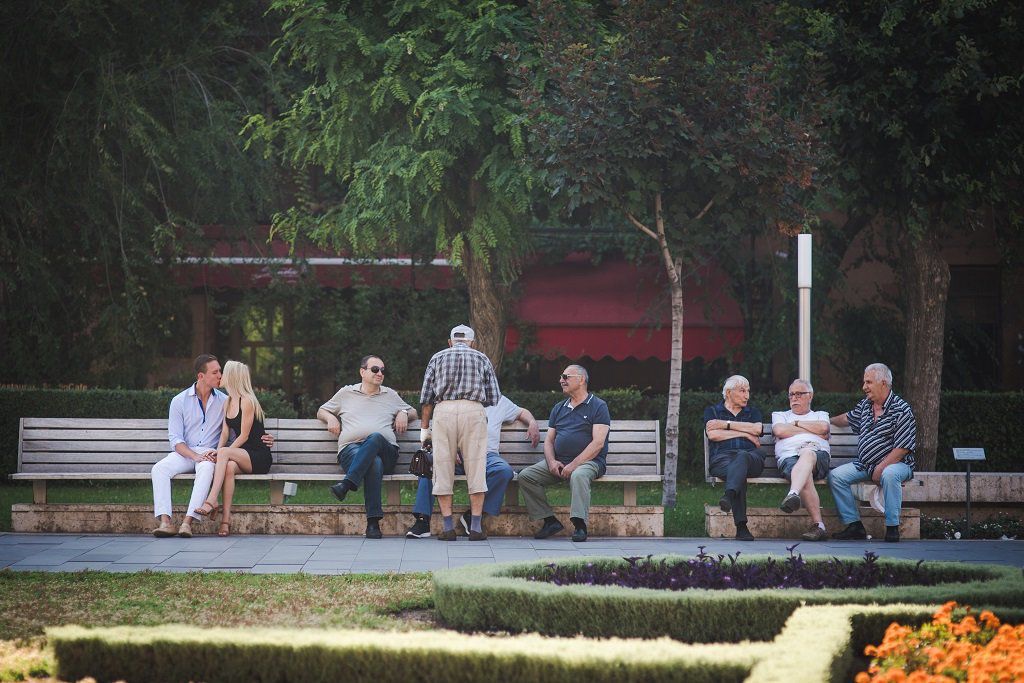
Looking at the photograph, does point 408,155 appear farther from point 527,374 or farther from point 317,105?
point 527,374

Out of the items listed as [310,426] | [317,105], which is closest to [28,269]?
[317,105]

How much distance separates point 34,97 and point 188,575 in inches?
419

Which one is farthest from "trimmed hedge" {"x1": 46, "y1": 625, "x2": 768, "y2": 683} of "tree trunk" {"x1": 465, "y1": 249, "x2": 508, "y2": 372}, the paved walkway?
"tree trunk" {"x1": 465, "y1": 249, "x2": 508, "y2": 372}

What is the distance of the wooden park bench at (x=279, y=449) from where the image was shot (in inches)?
419

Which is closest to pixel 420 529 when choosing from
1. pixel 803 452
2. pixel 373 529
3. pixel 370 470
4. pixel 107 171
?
pixel 373 529

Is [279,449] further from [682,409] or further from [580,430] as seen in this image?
[682,409]

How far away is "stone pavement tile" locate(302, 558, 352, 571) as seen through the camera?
27.6 feet

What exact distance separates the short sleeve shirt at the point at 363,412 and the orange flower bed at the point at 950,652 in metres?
5.89

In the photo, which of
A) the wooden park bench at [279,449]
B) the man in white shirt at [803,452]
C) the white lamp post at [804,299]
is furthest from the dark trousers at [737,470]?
the white lamp post at [804,299]

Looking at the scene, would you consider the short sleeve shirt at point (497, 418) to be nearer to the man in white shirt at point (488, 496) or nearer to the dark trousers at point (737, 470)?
the man in white shirt at point (488, 496)

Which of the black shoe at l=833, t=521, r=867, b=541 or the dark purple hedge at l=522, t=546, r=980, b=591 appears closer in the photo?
the dark purple hedge at l=522, t=546, r=980, b=591

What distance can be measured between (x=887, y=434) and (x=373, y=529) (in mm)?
4509

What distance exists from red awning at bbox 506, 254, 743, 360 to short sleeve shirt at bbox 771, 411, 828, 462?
24.7ft

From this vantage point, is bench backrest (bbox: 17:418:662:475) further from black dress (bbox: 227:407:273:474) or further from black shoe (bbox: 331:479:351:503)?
black shoe (bbox: 331:479:351:503)
